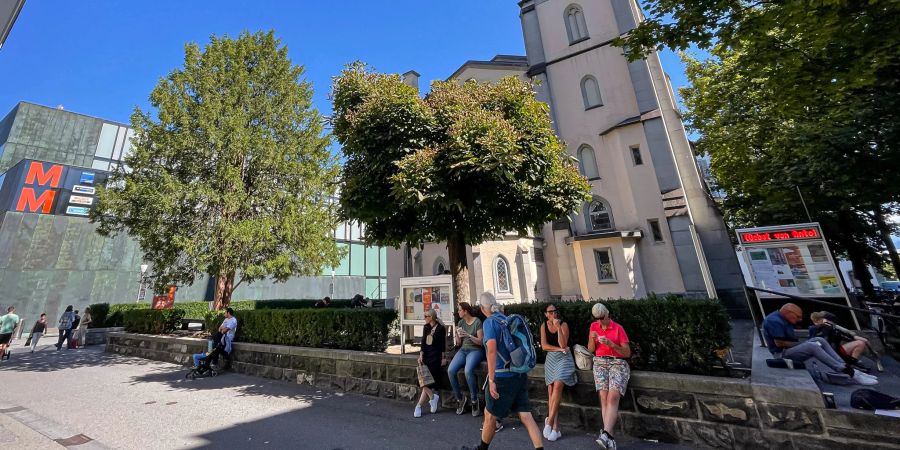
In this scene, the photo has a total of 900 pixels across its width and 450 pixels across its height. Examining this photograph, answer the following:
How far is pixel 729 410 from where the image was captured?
4.21m

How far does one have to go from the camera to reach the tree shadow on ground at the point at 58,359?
11281mm

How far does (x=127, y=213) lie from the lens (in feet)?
43.7

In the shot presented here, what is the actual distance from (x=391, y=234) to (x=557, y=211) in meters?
3.74

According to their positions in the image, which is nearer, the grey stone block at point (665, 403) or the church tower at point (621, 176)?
the grey stone block at point (665, 403)

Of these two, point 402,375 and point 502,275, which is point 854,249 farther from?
point 402,375

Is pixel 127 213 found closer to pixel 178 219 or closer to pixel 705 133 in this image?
pixel 178 219

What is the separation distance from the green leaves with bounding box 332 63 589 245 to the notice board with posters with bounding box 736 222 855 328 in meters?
6.71

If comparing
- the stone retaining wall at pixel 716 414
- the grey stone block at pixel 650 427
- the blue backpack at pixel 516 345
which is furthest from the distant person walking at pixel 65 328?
the grey stone block at pixel 650 427

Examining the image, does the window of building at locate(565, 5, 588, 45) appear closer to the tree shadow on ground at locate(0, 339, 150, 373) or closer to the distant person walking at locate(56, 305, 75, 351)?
the tree shadow on ground at locate(0, 339, 150, 373)

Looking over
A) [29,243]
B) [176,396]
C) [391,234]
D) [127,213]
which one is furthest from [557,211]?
[29,243]

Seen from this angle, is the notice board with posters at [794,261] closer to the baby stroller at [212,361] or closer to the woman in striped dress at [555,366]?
the woman in striped dress at [555,366]

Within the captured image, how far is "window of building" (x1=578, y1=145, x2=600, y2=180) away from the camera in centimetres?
1856

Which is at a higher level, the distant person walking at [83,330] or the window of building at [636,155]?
the window of building at [636,155]

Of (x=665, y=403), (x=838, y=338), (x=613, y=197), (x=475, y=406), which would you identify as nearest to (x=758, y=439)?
(x=665, y=403)
